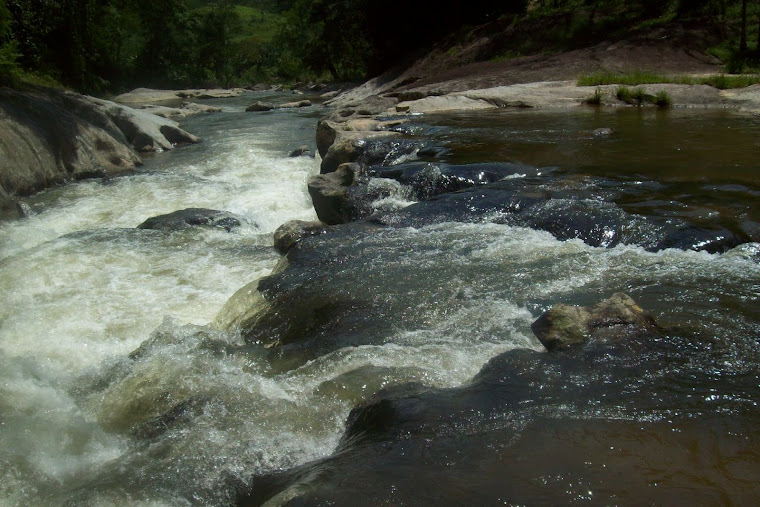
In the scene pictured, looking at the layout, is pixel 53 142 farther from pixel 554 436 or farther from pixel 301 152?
pixel 554 436

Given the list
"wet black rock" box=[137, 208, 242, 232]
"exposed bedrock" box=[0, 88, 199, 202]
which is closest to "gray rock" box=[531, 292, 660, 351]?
"wet black rock" box=[137, 208, 242, 232]

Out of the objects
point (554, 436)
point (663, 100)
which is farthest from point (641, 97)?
point (554, 436)

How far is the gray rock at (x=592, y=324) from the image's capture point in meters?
4.05

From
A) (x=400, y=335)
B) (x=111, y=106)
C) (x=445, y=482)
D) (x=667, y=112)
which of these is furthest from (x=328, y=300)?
(x=111, y=106)

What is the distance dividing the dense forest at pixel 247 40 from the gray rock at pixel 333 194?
845cm

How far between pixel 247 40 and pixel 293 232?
6071 centimetres

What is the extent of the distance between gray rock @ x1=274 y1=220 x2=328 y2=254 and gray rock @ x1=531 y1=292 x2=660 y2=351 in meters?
3.80

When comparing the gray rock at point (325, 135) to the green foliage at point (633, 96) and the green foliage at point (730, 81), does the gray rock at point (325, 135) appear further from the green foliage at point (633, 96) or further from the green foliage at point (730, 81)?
the green foliage at point (730, 81)

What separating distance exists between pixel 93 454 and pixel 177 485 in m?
0.81

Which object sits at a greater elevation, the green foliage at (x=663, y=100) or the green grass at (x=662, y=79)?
the green grass at (x=662, y=79)

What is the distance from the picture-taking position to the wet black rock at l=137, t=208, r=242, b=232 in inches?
355

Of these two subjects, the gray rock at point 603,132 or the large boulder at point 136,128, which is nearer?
the gray rock at point 603,132

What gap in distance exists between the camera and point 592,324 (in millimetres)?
4141

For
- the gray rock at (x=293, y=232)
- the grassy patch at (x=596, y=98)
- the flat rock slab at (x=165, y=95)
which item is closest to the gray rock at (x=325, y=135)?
the gray rock at (x=293, y=232)
